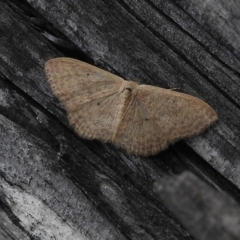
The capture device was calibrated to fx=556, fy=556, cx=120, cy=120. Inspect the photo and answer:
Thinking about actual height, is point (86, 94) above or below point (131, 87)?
below

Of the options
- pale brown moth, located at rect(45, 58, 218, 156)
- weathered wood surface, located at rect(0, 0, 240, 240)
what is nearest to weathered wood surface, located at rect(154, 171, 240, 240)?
weathered wood surface, located at rect(0, 0, 240, 240)

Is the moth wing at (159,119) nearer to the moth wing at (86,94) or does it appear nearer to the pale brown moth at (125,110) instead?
the pale brown moth at (125,110)

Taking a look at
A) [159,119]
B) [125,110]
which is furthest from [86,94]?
[159,119]

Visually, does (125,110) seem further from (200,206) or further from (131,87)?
(200,206)

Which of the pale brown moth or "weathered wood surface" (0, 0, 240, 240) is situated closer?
"weathered wood surface" (0, 0, 240, 240)

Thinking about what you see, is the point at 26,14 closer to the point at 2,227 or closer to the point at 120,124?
the point at 120,124

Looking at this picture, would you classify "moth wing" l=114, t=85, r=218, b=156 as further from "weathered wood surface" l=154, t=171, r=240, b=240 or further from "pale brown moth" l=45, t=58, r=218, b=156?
"weathered wood surface" l=154, t=171, r=240, b=240

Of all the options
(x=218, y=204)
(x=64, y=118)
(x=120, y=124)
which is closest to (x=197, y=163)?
(x=218, y=204)

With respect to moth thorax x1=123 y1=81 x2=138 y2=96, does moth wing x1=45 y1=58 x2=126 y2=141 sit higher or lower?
lower
